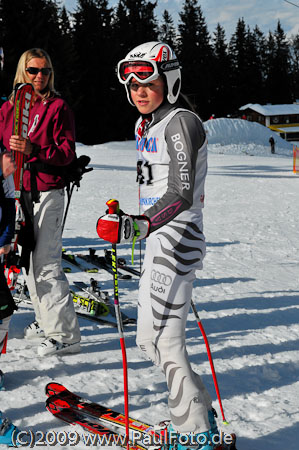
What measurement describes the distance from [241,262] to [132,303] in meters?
2.62

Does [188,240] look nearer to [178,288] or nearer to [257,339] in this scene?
[178,288]

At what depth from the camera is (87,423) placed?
10.1 feet

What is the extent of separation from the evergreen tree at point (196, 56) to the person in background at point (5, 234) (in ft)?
201

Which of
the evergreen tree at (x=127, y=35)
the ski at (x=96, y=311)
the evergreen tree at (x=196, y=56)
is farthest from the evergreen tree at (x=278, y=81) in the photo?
the ski at (x=96, y=311)

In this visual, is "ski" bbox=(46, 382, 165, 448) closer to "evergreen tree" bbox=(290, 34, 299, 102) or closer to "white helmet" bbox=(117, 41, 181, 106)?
"white helmet" bbox=(117, 41, 181, 106)

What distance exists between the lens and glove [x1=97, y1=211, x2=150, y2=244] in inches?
90.6

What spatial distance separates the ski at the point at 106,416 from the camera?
282cm

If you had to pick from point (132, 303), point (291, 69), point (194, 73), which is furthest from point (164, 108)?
point (291, 69)

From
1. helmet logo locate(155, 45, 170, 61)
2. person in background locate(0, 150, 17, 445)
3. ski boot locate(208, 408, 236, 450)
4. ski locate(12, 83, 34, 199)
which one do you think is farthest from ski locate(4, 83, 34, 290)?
ski boot locate(208, 408, 236, 450)

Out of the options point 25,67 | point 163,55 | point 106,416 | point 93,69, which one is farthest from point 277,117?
point 106,416

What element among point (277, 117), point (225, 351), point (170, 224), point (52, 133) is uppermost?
point (277, 117)

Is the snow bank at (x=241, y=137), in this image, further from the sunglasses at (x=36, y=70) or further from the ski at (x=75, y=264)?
the sunglasses at (x=36, y=70)

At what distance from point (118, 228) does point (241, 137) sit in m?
46.1

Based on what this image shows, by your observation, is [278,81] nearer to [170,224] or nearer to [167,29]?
[167,29]
